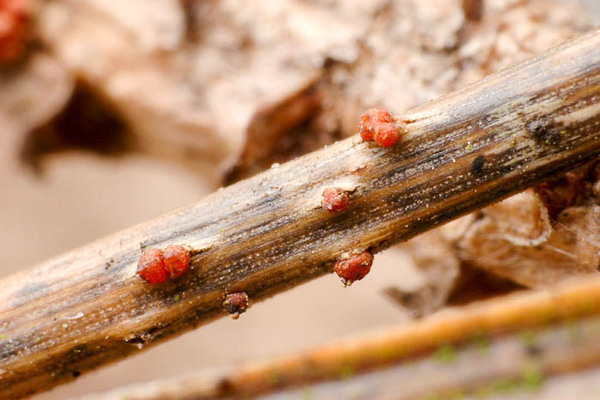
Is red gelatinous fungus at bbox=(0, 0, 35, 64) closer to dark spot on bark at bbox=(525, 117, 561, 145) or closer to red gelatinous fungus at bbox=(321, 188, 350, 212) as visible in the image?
red gelatinous fungus at bbox=(321, 188, 350, 212)

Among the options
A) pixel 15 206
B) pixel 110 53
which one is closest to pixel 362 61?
pixel 110 53

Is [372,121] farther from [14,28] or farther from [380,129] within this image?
[14,28]

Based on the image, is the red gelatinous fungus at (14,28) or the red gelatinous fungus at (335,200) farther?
the red gelatinous fungus at (14,28)

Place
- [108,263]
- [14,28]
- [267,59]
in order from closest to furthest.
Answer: [108,263] → [267,59] → [14,28]

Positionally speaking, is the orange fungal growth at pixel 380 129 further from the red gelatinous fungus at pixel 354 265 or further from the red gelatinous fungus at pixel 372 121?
the red gelatinous fungus at pixel 354 265

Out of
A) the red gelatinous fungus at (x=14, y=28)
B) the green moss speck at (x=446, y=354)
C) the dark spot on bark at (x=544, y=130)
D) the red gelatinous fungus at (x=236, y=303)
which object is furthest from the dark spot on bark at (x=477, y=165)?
the red gelatinous fungus at (x=14, y=28)

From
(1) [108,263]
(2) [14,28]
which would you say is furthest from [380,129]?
(2) [14,28]
